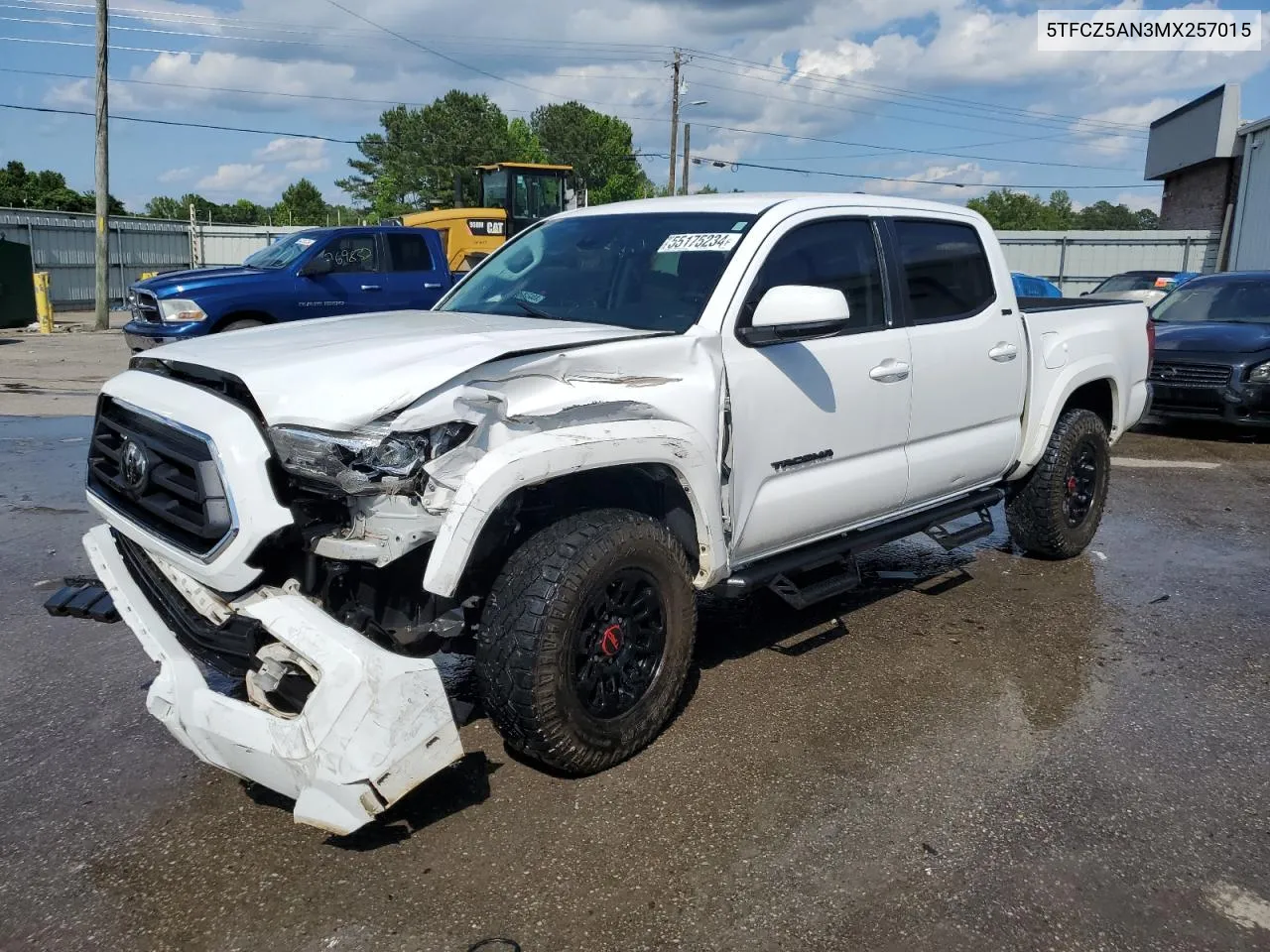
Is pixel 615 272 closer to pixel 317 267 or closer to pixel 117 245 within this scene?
pixel 317 267

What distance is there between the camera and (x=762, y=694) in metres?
4.21

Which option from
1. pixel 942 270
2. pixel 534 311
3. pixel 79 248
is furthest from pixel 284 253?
pixel 79 248

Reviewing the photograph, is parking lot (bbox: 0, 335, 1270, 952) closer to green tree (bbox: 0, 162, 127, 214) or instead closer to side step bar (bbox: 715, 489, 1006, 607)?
side step bar (bbox: 715, 489, 1006, 607)

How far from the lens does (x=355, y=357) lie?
317 cm

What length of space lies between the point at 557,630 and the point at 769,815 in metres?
0.90

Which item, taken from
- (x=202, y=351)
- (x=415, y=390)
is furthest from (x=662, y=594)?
(x=202, y=351)

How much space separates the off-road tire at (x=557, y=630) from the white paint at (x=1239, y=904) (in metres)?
1.74

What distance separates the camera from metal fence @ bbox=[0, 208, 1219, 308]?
2941 centimetres

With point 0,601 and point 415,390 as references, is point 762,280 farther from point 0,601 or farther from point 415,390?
point 0,601

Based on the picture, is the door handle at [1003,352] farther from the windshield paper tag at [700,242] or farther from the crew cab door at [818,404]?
the windshield paper tag at [700,242]

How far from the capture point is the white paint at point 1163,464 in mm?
9148

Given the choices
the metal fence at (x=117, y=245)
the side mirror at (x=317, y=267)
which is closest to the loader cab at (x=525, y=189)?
the metal fence at (x=117, y=245)

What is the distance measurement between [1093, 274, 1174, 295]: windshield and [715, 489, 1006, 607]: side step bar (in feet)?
52.1

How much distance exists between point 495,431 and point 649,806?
4.23 ft
